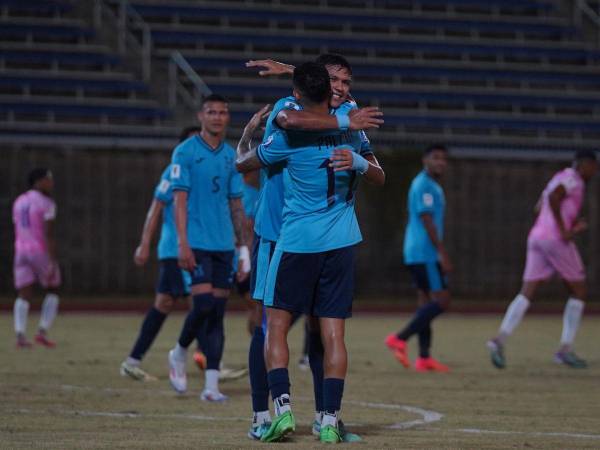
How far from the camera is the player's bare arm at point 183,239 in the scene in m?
10.5

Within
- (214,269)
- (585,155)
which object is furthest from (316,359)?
(585,155)

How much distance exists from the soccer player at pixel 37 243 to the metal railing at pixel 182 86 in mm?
8635

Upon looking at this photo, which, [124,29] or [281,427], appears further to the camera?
[124,29]

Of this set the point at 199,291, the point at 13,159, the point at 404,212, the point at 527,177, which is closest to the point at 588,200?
the point at 527,177

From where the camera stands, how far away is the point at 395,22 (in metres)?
28.4

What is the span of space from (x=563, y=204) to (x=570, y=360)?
1.83m

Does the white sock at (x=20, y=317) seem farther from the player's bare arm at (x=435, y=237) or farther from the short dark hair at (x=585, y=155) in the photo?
the short dark hair at (x=585, y=155)

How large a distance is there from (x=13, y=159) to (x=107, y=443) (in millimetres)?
16636

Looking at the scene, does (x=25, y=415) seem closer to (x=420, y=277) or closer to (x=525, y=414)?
(x=525, y=414)

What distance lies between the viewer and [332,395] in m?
7.73

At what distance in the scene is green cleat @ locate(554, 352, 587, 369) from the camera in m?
14.2

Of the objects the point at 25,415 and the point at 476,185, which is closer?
the point at 25,415

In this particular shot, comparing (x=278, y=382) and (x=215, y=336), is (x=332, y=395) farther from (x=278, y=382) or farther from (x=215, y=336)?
(x=215, y=336)

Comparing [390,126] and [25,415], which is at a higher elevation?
[390,126]
